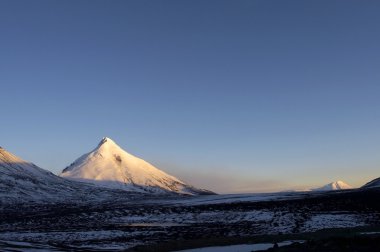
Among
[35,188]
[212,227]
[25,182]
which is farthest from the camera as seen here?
[25,182]

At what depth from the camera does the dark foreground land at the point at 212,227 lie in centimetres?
2634

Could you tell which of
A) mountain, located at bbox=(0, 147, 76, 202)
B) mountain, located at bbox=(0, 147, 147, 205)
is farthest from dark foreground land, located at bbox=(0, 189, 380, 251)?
mountain, located at bbox=(0, 147, 76, 202)

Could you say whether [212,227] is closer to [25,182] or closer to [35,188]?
[35,188]

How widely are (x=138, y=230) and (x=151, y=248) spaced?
17853 mm

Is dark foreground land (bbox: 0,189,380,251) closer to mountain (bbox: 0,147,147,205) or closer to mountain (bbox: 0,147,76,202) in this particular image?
mountain (bbox: 0,147,147,205)

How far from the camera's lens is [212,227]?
146 feet

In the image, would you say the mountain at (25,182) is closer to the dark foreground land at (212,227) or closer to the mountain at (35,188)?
the mountain at (35,188)

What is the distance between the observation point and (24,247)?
108 ft

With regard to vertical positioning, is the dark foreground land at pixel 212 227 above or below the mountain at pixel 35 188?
below

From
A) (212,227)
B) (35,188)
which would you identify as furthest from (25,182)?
(212,227)

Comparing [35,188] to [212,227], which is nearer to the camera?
[212,227]

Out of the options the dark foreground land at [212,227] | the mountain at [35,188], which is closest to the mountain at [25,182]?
the mountain at [35,188]

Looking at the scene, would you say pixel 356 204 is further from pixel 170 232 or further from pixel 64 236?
pixel 64 236

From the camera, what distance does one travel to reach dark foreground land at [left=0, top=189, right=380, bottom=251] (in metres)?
26.3
